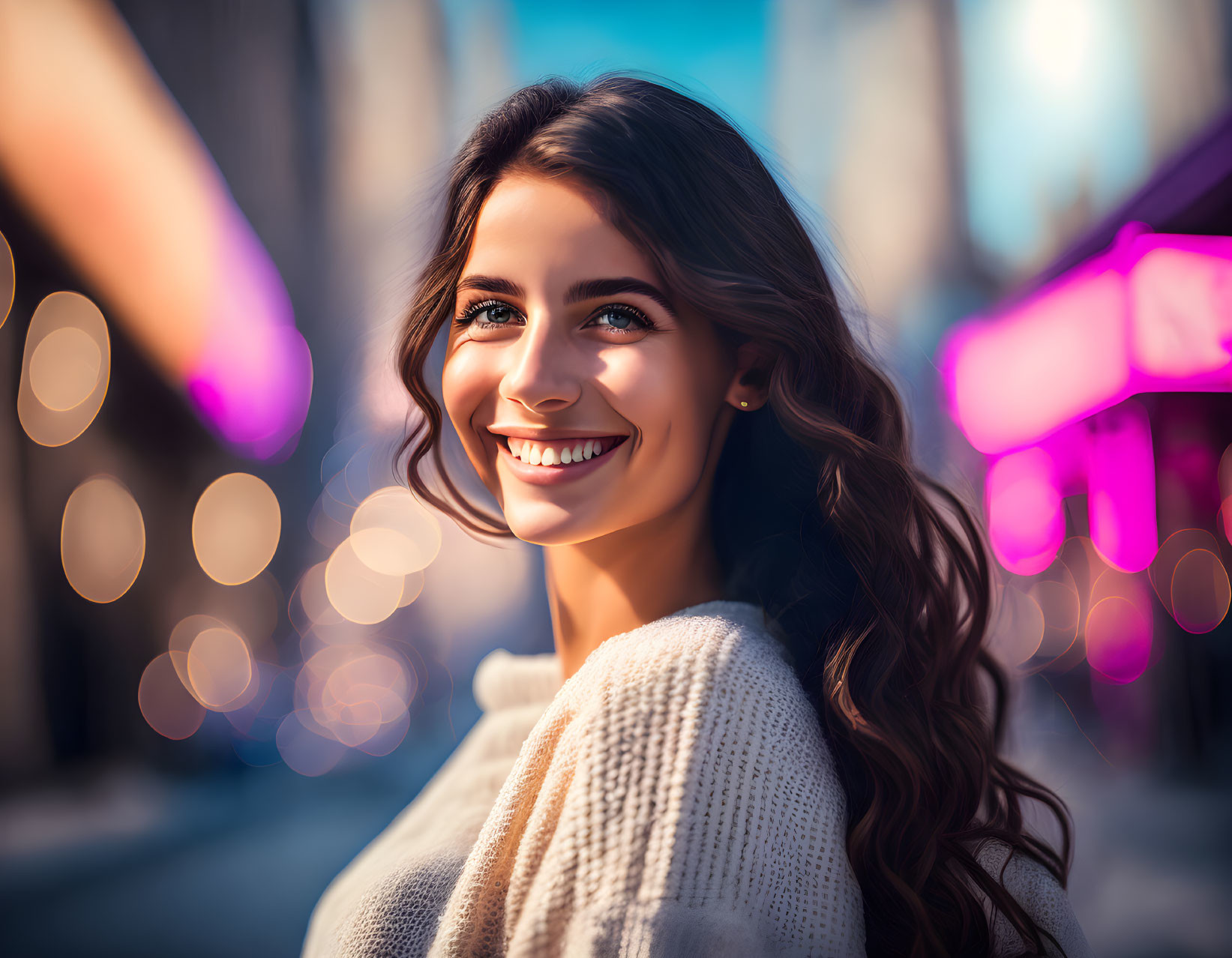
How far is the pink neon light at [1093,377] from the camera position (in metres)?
1.49

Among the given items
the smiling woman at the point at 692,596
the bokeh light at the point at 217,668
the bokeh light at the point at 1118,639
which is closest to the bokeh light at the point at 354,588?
the bokeh light at the point at 217,668

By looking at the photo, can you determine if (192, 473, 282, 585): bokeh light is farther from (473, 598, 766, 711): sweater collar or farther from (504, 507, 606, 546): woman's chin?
(504, 507, 606, 546): woman's chin

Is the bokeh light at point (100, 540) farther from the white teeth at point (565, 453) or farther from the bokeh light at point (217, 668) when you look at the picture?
the white teeth at point (565, 453)

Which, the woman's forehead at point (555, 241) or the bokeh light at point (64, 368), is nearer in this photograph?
the woman's forehead at point (555, 241)

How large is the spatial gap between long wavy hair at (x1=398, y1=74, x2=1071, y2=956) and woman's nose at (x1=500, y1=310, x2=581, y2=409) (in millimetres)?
128

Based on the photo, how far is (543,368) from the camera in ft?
2.18

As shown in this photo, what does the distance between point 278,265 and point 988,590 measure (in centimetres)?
242

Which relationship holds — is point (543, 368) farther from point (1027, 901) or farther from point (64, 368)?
point (64, 368)

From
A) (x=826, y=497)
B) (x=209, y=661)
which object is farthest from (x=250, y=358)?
(x=826, y=497)

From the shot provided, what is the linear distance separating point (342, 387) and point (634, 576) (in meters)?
1.40

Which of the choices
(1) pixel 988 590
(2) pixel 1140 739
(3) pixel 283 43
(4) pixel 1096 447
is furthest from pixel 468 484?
(2) pixel 1140 739

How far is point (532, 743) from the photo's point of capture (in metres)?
0.61

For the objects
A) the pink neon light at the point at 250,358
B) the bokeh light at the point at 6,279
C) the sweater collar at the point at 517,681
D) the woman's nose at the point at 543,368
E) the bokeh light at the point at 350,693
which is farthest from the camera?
the bokeh light at the point at 350,693

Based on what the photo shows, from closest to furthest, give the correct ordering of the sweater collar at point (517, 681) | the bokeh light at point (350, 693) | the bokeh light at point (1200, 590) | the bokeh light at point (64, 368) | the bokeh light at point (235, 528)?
the sweater collar at point (517, 681) → the bokeh light at point (1200, 590) → the bokeh light at point (64, 368) → the bokeh light at point (235, 528) → the bokeh light at point (350, 693)
